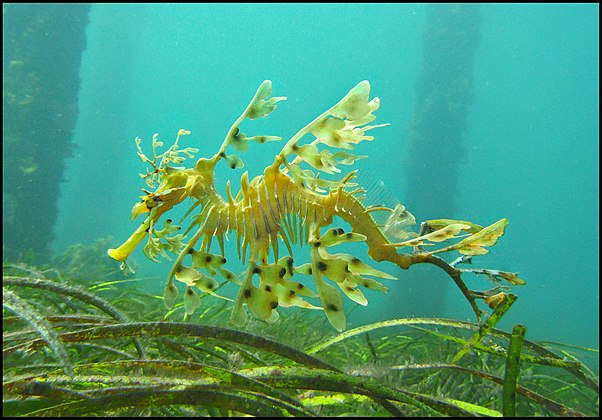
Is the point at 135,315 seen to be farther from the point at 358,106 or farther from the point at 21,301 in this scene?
the point at 358,106

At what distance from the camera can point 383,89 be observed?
8231cm

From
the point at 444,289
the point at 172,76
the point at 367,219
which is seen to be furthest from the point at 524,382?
the point at 172,76

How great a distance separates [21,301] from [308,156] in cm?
115

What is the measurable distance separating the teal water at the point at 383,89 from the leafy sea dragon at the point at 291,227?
223 ft

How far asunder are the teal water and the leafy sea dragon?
68.0 metres

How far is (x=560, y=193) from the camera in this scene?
353 ft

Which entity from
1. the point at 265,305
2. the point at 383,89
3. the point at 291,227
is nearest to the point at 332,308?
the point at 265,305

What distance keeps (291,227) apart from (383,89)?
87127 mm

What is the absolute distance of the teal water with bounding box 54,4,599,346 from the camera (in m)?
71.9

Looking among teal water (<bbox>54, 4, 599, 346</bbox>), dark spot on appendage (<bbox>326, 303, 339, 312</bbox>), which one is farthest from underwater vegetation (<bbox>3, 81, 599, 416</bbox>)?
teal water (<bbox>54, 4, 599, 346</bbox>)

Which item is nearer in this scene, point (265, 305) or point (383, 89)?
point (265, 305)

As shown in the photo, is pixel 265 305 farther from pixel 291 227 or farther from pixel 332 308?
pixel 291 227

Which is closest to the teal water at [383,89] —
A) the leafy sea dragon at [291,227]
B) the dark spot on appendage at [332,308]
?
the leafy sea dragon at [291,227]

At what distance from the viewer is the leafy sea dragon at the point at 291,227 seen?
1.42 m
